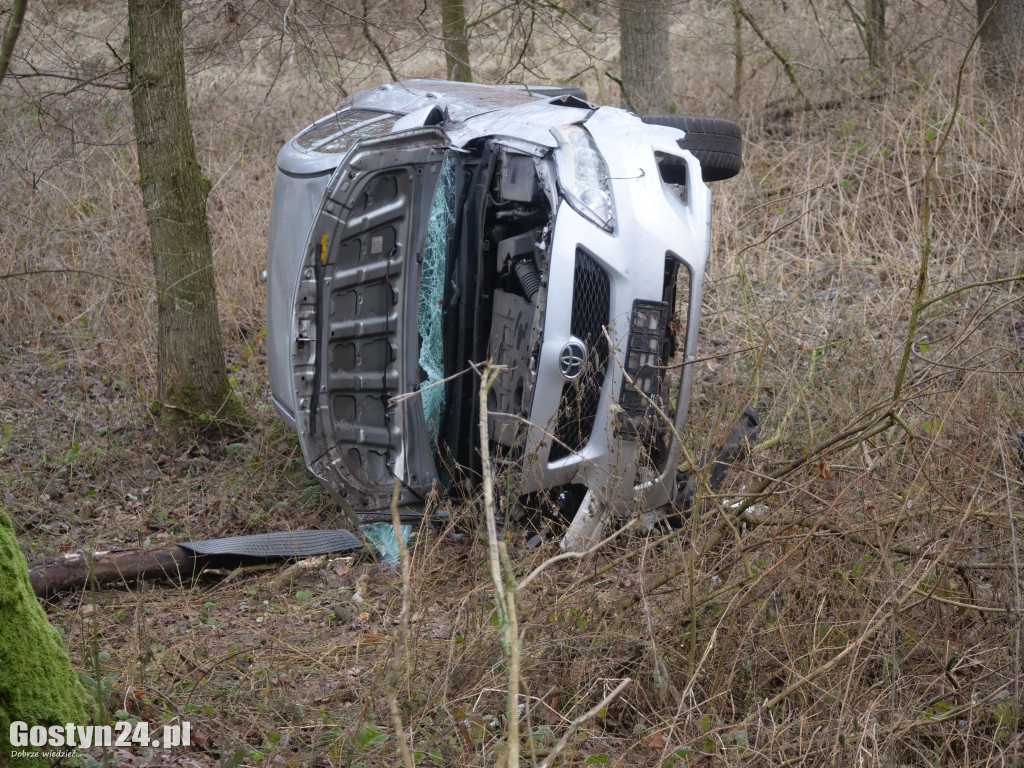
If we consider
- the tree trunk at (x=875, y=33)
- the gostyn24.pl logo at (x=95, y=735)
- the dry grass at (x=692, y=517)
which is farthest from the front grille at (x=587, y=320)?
the tree trunk at (x=875, y=33)

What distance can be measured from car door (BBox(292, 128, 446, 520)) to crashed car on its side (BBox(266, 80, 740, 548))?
0.04ft

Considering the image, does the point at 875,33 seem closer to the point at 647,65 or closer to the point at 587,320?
the point at 647,65

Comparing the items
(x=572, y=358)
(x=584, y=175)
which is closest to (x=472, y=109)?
(x=584, y=175)

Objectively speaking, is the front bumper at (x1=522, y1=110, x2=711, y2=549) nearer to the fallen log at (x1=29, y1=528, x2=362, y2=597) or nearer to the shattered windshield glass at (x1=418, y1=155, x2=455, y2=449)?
the shattered windshield glass at (x1=418, y1=155, x2=455, y2=449)

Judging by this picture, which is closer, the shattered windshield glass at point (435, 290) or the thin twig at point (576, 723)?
the thin twig at point (576, 723)

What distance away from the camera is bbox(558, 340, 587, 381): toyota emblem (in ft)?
14.3

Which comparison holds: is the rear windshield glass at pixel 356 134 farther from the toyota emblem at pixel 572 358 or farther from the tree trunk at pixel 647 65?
the tree trunk at pixel 647 65

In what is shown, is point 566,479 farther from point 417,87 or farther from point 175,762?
point 417,87

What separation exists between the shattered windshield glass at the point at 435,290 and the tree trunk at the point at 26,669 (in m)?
2.60

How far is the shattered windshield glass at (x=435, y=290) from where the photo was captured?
5105 mm

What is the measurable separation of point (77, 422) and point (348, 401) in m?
2.43

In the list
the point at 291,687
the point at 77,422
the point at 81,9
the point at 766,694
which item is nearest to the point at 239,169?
the point at 81,9

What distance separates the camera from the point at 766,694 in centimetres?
318

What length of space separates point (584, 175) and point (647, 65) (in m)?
6.65
